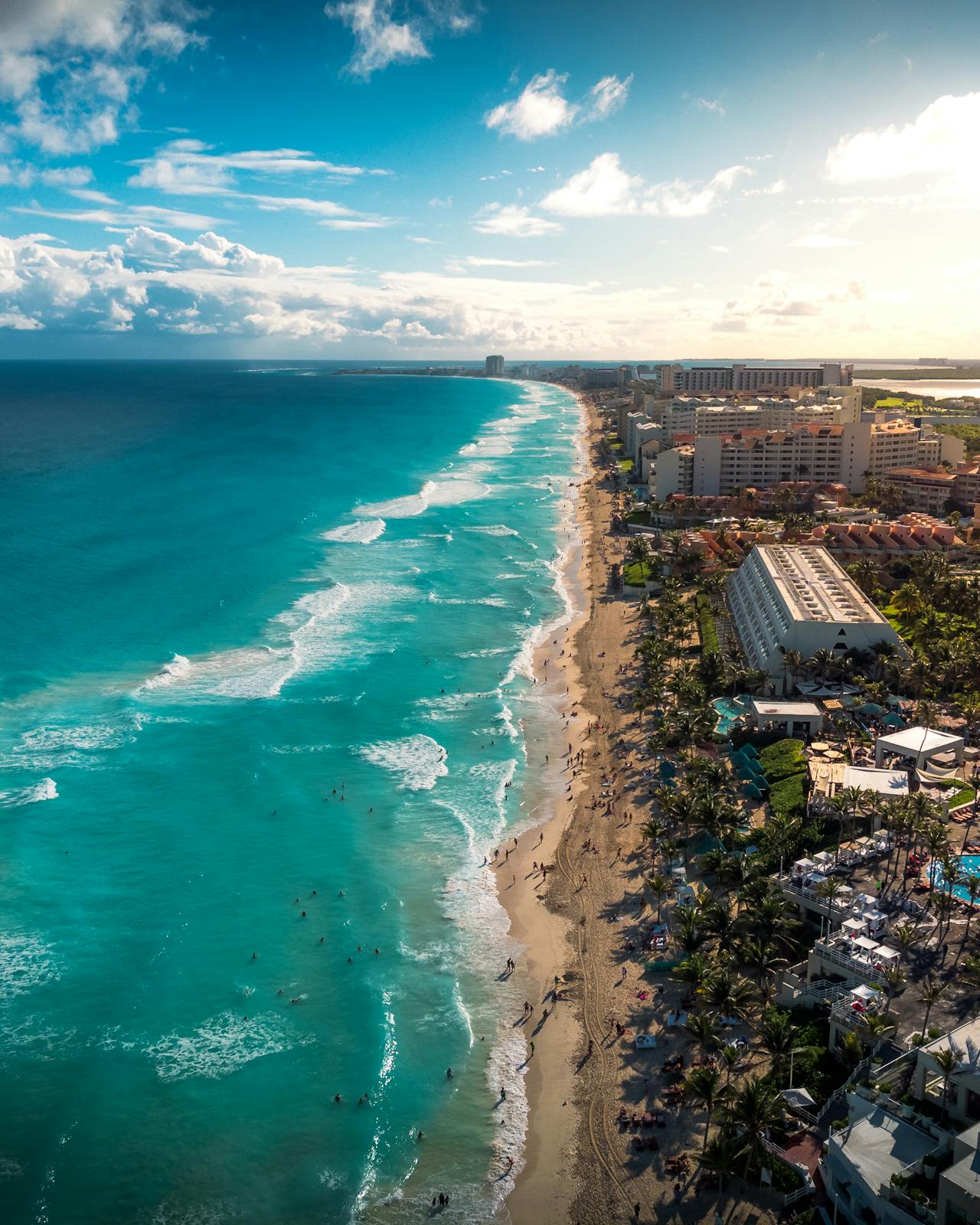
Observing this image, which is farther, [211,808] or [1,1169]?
[211,808]

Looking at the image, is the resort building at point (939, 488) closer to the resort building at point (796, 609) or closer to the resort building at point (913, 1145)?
the resort building at point (796, 609)

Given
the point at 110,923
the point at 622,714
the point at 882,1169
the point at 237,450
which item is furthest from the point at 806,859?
the point at 237,450

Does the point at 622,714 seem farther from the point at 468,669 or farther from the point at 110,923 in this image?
the point at 110,923

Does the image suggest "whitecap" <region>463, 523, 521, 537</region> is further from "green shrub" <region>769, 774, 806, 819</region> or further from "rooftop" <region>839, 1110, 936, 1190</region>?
"rooftop" <region>839, 1110, 936, 1190</region>

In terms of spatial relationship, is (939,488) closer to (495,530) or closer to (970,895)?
(495,530)

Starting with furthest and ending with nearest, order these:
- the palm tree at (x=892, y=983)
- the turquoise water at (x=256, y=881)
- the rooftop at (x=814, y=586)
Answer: the rooftop at (x=814, y=586) < the palm tree at (x=892, y=983) < the turquoise water at (x=256, y=881)

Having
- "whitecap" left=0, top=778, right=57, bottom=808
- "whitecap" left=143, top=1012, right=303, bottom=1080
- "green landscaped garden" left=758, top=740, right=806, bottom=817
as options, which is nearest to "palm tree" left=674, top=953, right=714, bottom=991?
"green landscaped garden" left=758, top=740, right=806, bottom=817

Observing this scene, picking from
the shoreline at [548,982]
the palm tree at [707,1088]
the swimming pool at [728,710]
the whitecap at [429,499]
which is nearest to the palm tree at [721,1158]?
the palm tree at [707,1088]
